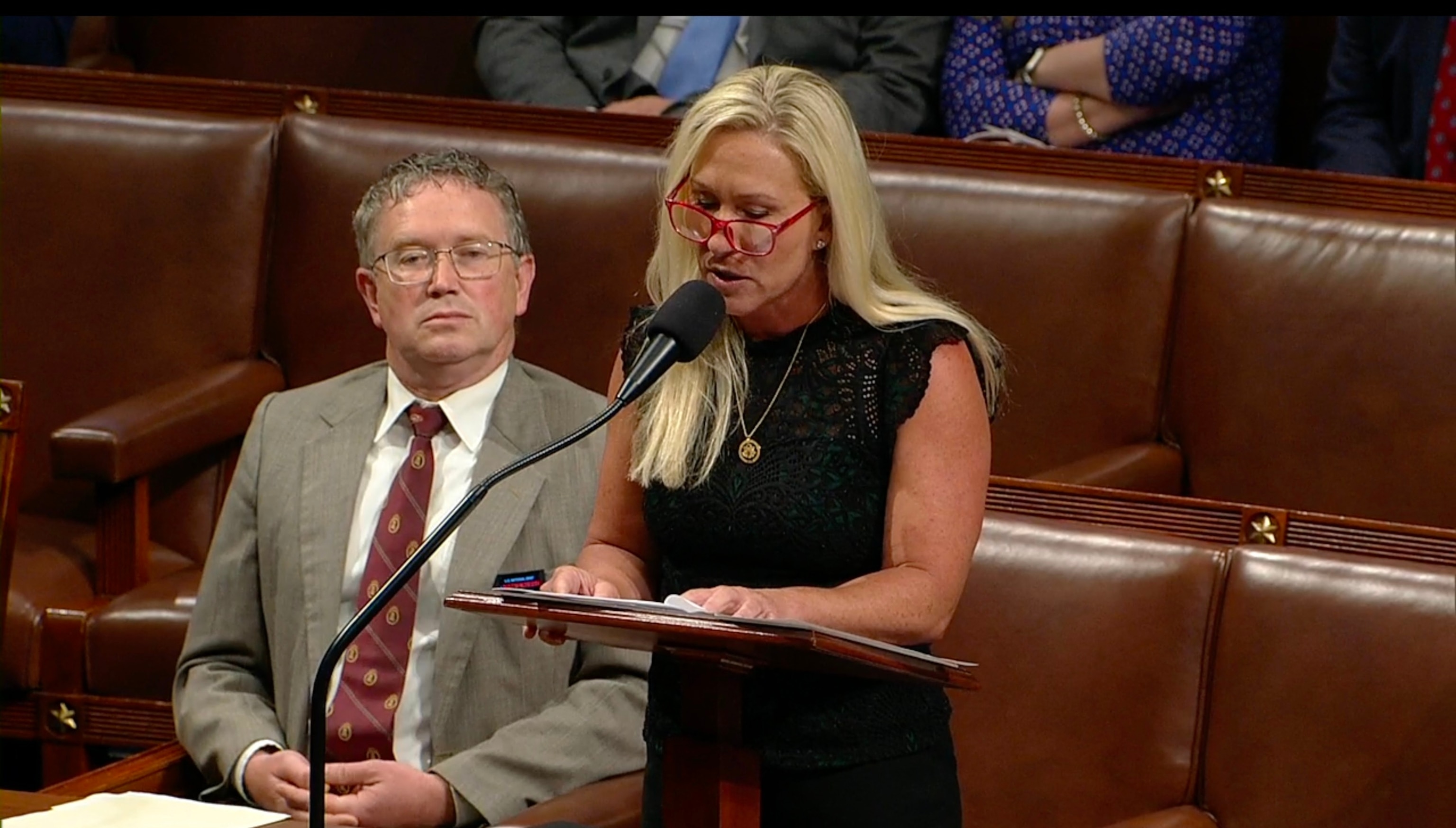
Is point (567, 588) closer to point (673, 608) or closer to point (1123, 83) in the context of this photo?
point (673, 608)

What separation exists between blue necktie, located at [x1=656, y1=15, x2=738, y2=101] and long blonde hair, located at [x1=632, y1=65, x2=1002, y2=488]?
1227 millimetres

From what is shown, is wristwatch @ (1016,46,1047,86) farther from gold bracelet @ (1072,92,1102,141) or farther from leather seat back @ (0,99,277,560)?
leather seat back @ (0,99,277,560)

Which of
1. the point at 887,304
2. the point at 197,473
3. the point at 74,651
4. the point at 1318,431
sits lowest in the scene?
the point at 74,651

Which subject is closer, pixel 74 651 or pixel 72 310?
pixel 74 651

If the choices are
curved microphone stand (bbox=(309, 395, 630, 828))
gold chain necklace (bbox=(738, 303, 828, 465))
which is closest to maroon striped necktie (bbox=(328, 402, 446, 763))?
gold chain necklace (bbox=(738, 303, 828, 465))

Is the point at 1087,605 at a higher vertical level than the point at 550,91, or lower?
lower

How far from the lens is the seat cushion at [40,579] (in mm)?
2223

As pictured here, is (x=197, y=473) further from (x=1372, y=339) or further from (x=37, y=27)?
(x=1372, y=339)

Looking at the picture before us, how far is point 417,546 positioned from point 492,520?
3.0 inches

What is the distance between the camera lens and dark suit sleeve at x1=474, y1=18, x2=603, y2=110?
9.09ft

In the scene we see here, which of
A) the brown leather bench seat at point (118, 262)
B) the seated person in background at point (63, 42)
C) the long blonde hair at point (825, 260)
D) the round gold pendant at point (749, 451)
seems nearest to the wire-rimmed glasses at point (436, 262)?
the long blonde hair at point (825, 260)

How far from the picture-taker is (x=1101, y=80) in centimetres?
254

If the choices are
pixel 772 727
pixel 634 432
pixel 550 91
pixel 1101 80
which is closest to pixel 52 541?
pixel 550 91

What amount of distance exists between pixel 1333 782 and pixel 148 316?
5.36 ft
